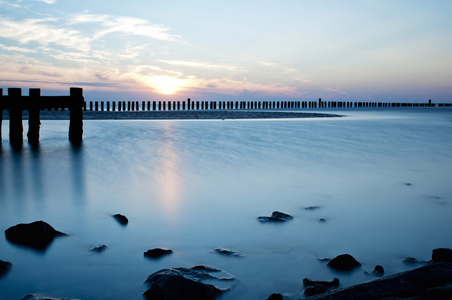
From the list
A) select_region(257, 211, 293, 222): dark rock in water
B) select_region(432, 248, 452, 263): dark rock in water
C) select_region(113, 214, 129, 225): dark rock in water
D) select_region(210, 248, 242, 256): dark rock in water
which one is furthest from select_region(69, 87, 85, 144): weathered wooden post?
select_region(432, 248, 452, 263): dark rock in water

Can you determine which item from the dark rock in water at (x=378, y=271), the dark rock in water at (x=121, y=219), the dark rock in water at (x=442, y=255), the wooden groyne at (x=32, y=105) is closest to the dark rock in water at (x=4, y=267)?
the dark rock in water at (x=121, y=219)

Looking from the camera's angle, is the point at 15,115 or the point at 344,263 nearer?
the point at 344,263

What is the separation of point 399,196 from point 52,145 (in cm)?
883

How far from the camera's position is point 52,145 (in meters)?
10.5

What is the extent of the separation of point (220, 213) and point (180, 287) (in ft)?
6.59

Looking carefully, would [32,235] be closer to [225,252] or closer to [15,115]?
[225,252]

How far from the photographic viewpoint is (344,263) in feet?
9.24

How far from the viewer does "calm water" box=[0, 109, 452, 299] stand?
274cm

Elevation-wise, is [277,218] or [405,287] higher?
[405,287]

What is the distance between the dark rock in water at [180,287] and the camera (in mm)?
2277

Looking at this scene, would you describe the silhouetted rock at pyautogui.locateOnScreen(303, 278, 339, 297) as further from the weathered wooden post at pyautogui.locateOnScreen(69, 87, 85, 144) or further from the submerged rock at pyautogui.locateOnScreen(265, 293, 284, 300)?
the weathered wooden post at pyautogui.locateOnScreen(69, 87, 85, 144)

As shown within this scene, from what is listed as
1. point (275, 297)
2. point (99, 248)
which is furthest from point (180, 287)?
point (99, 248)

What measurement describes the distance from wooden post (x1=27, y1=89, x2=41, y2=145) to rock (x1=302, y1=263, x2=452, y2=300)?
31.9 ft

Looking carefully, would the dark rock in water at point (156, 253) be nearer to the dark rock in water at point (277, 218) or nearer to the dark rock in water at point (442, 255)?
the dark rock in water at point (277, 218)
